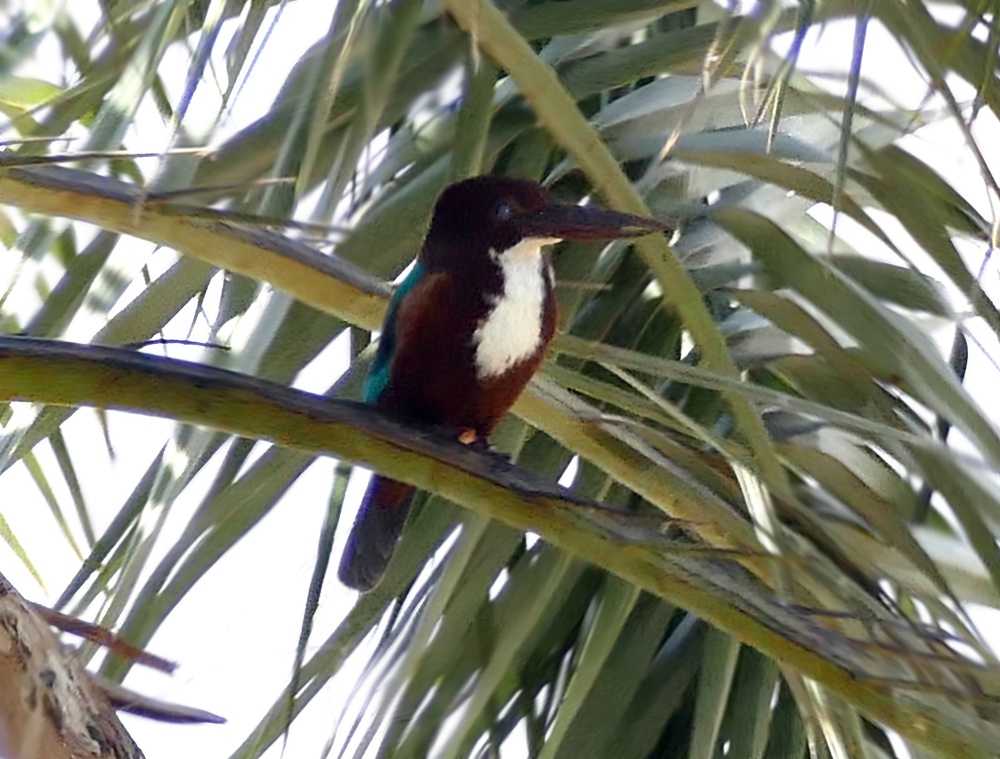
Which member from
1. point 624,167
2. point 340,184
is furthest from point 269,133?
point 624,167

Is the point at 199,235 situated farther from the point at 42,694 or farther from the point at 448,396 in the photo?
the point at 448,396

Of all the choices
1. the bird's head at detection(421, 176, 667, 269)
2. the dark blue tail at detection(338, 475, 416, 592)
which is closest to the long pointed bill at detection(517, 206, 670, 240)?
the bird's head at detection(421, 176, 667, 269)

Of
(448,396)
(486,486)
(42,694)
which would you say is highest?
(448,396)

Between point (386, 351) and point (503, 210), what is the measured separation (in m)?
0.15

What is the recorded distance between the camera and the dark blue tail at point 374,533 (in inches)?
40.2

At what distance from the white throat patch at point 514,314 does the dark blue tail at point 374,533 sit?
0.39ft

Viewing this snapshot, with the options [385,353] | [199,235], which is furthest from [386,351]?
[199,235]

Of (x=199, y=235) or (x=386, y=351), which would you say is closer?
(x=199, y=235)

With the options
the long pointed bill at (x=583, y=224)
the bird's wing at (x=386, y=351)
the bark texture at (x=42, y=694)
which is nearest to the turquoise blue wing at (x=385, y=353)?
the bird's wing at (x=386, y=351)

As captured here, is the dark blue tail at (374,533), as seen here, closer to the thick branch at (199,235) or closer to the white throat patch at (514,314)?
the white throat patch at (514,314)

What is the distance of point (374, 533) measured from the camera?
3.47ft

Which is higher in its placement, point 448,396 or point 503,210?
point 503,210

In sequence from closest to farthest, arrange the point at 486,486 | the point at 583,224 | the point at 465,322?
the point at 486,486
the point at 583,224
the point at 465,322

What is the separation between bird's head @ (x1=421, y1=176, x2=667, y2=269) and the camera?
1.07m
